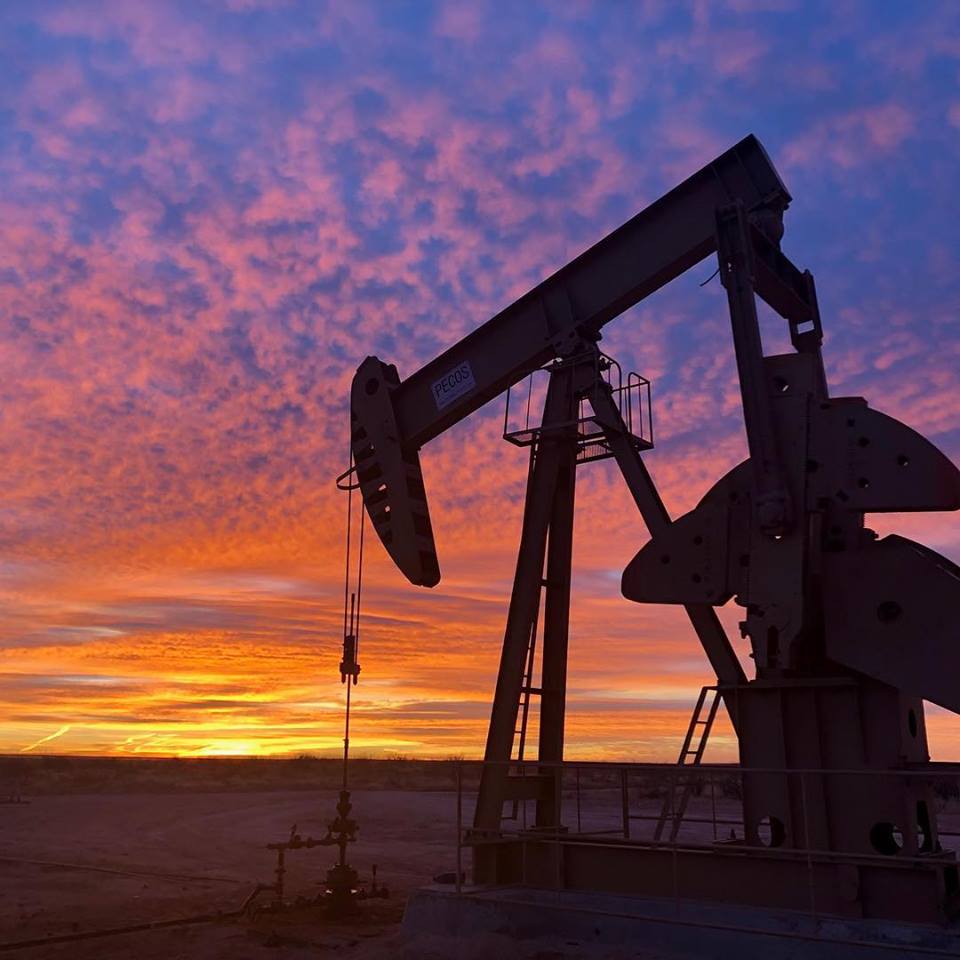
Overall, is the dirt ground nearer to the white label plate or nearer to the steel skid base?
the steel skid base

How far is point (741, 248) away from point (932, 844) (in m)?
5.61

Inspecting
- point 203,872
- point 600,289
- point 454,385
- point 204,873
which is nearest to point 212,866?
point 203,872

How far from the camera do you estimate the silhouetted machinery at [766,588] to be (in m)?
7.99

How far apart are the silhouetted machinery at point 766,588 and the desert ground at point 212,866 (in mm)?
1605

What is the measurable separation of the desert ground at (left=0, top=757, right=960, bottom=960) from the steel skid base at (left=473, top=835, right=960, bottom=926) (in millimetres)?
814

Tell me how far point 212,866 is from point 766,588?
Answer: 1291 centimetres

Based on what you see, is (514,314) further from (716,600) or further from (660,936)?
(660,936)

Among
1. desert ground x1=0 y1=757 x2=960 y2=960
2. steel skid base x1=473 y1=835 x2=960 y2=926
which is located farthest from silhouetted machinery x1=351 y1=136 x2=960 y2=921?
desert ground x1=0 y1=757 x2=960 y2=960

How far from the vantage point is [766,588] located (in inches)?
335

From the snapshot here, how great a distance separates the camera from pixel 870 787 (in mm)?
8086

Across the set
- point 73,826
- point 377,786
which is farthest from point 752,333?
point 377,786

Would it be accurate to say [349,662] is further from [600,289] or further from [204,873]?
[204,873]

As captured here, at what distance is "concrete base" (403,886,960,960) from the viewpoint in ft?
23.6

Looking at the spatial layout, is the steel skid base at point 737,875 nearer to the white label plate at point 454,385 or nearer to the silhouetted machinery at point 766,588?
the silhouetted machinery at point 766,588
